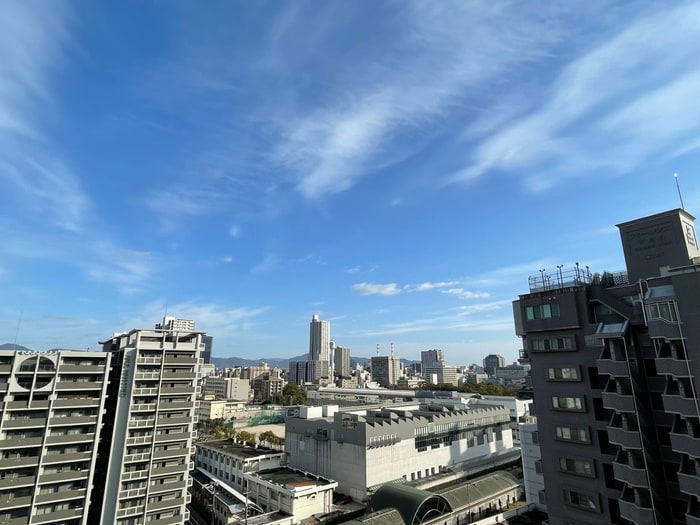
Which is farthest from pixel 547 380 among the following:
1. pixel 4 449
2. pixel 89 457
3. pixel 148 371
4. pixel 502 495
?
pixel 4 449

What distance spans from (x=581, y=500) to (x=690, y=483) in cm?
799

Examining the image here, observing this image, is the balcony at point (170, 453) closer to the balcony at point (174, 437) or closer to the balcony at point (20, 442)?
the balcony at point (174, 437)

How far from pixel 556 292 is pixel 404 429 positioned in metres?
39.8

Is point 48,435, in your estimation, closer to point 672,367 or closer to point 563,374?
point 563,374

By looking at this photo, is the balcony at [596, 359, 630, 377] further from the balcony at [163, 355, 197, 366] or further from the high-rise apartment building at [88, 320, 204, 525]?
the balcony at [163, 355, 197, 366]

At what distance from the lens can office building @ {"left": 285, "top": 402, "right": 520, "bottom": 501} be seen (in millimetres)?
54156

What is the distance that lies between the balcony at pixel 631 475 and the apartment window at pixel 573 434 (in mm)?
2765

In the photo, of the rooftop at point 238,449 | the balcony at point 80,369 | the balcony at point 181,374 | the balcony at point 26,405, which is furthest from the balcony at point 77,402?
the rooftop at point 238,449

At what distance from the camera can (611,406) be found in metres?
23.3

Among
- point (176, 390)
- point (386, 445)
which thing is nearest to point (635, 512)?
point (386, 445)

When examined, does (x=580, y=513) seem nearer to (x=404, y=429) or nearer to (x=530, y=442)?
(x=530, y=442)

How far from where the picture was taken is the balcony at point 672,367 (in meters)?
20.0

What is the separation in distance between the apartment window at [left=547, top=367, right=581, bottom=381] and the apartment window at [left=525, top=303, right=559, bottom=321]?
12.7ft

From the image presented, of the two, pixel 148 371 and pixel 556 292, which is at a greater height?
pixel 556 292
